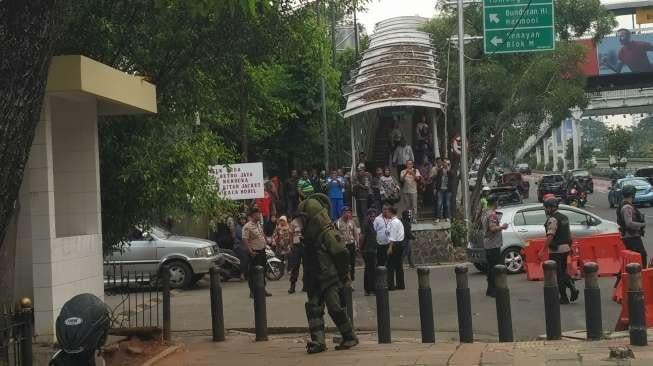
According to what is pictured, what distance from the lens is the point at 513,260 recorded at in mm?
18406

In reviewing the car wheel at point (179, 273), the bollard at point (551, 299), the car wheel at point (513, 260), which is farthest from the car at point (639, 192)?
the bollard at point (551, 299)

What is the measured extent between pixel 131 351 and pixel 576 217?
41.6ft

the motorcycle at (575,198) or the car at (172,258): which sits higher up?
the motorcycle at (575,198)

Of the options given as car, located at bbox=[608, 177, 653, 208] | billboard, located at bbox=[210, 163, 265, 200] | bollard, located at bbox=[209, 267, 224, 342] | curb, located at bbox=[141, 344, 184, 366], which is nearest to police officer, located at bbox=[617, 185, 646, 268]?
bollard, located at bbox=[209, 267, 224, 342]

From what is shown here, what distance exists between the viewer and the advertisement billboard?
52062mm

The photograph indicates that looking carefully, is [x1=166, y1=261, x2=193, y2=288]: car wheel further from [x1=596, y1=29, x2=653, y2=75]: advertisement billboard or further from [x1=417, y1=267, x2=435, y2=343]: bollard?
[x1=596, y1=29, x2=653, y2=75]: advertisement billboard

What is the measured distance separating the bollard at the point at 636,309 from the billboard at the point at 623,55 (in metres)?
45.5

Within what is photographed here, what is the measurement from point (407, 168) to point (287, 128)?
11.3m

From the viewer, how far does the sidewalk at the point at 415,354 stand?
8047 millimetres

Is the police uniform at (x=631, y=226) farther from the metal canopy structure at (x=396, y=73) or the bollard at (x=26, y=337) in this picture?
the bollard at (x=26, y=337)

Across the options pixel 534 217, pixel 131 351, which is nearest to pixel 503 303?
→ pixel 131 351

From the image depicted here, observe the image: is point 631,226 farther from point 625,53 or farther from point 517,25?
point 625,53

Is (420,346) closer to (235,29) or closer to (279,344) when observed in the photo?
(279,344)

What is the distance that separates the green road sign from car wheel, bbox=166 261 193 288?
10746 mm
